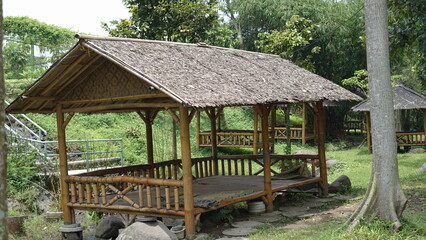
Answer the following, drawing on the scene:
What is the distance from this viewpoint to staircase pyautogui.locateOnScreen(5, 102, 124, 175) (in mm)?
14281

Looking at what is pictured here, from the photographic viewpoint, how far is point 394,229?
24.2ft

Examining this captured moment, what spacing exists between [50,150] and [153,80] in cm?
989

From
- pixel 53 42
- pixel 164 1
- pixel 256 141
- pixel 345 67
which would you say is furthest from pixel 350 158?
pixel 53 42

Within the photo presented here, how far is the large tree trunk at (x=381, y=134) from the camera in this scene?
7.62 meters

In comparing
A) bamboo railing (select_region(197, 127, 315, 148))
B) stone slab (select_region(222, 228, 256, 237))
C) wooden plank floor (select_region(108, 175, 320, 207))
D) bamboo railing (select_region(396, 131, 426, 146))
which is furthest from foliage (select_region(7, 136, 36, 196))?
bamboo railing (select_region(396, 131, 426, 146))

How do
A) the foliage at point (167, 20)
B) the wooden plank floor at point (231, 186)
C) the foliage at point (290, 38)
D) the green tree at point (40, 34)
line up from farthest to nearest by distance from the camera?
the green tree at point (40, 34) → the foliage at point (290, 38) → the foliage at point (167, 20) → the wooden plank floor at point (231, 186)

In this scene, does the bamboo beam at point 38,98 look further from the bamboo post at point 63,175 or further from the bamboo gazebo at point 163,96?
the bamboo post at point 63,175

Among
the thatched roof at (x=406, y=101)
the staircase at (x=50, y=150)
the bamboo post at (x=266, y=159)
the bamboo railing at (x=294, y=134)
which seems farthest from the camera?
the bamboo railing at (x=294, y=134)

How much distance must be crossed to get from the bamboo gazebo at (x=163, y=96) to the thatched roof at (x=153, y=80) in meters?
0.02

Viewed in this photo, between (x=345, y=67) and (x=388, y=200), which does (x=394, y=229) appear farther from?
(x=345, y=67)

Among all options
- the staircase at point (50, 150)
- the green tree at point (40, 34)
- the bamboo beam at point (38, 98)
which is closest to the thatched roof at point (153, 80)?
the bamboo beam at point (38, 98)

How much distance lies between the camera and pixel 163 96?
9.07 m

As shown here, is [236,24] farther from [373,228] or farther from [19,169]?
[373,228]

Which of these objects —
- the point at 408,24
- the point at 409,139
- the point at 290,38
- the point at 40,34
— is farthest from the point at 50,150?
the point at 40,34
